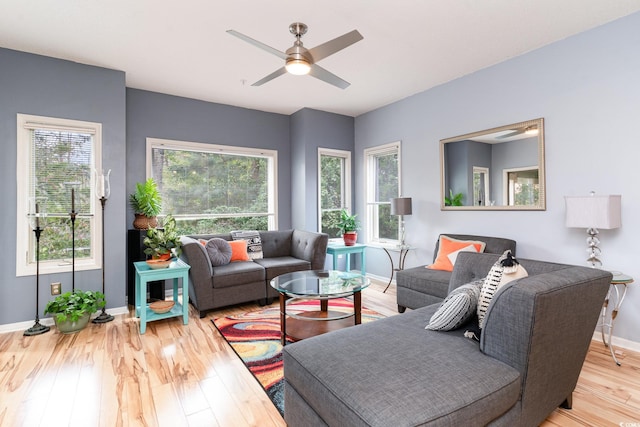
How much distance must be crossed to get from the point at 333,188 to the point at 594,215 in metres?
3.50

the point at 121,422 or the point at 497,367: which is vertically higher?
the point at 497,367

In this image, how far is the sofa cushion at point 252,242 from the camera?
14.0ft

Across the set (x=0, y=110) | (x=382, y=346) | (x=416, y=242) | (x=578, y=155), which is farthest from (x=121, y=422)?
(x=578, y=155)

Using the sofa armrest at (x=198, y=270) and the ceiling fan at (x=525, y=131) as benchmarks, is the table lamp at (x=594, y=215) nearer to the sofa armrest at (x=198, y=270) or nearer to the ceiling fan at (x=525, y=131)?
the ceiling fan at (x=525, y=131)

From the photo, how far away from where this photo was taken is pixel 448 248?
3.51 metres

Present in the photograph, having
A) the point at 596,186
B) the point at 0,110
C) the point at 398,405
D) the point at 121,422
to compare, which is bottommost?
the point at 121,422

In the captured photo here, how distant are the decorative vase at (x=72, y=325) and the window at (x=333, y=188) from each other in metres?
3.19

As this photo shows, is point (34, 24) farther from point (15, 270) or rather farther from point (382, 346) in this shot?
point (382, 346)

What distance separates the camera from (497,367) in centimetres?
139

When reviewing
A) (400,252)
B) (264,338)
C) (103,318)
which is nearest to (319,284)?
(264,338)

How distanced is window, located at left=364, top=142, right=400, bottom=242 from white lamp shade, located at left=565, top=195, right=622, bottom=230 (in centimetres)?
232

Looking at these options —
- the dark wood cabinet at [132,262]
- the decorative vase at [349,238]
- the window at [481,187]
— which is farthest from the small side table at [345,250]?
the dark wood cabinet at [132,262]

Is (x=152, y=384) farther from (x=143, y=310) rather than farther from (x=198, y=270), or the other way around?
(x=198, y=270)

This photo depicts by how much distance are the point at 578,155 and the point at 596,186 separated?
1.03 feet
